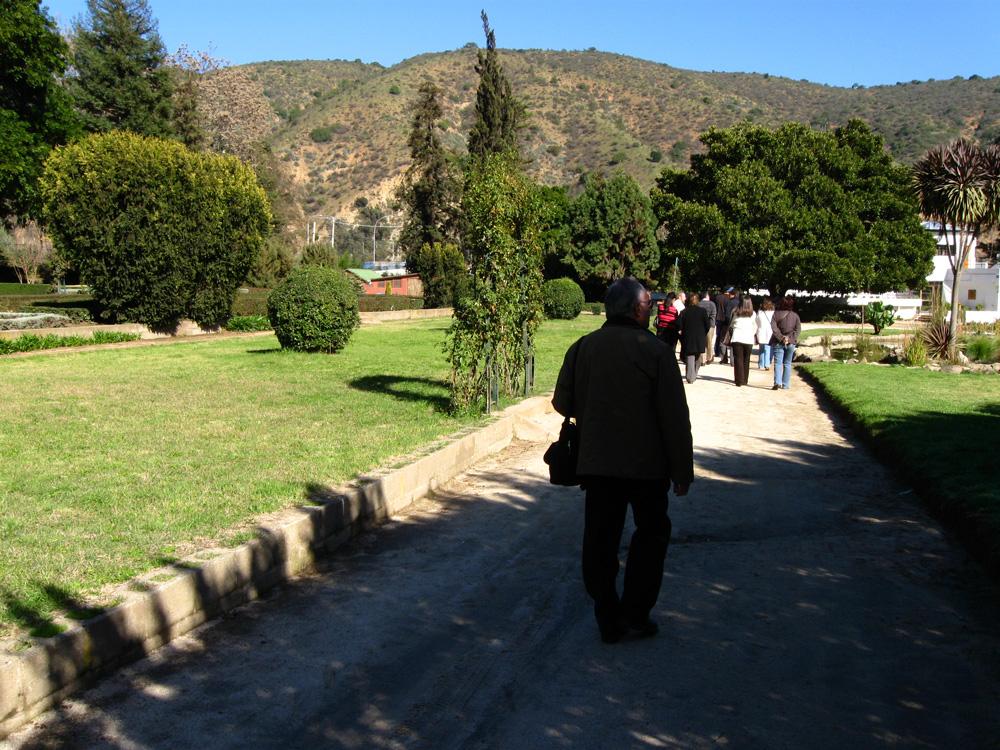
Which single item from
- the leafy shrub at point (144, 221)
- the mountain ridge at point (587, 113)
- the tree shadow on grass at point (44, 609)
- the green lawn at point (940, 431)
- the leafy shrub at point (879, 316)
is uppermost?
the mountain ridge at point (587, 113)

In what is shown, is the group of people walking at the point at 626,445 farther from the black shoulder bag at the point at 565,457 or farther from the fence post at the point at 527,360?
the fence post at the point at 527,360

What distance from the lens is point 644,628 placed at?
4730mm

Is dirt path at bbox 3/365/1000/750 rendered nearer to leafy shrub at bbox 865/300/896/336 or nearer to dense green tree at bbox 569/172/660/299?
leafy shrub at bbox 865/300/896/336

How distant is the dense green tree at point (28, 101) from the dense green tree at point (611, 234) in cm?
3422

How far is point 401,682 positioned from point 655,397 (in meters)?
1.78

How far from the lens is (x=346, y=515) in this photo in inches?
261

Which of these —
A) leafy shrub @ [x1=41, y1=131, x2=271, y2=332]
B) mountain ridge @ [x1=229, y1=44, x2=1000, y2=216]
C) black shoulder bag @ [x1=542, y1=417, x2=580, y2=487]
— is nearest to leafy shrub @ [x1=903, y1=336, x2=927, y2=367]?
black shoulder bag @ [x1=542, y1=417, x2=580, y2=487]

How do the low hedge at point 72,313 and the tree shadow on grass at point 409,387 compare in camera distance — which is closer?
the tree shadow on grass at point 409,387

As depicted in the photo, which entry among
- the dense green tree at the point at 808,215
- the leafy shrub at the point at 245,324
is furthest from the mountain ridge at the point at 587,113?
the leafy shrub at the point at 245,324

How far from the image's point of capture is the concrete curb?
3830 mm

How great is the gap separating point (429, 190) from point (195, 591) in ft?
173

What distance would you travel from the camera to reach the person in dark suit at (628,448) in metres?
4.52

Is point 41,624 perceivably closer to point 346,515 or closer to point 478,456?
point 346,515

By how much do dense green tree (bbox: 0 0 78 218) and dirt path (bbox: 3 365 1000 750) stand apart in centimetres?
2911
